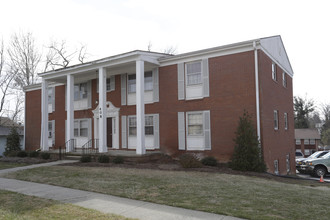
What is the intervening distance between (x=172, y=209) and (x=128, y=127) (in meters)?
12.2

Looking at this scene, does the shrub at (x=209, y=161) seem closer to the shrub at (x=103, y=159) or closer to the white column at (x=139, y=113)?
the white column at (x=139, y=113)

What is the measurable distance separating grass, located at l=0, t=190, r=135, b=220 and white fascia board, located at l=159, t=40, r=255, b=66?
11067 mm

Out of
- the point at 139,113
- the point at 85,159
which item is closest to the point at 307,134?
the point at 139,113

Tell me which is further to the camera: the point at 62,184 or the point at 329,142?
the point at 329,142

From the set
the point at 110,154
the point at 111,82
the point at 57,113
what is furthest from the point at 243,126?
the point at 57,113

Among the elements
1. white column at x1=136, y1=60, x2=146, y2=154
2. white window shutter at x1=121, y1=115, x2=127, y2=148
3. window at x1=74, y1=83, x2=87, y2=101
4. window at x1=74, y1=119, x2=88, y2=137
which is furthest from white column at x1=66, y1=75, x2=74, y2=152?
white column at x1=136, y1=60, x2=146, y2=154

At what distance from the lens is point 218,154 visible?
1448 cm

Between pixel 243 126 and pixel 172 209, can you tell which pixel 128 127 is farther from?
pixel 172 209

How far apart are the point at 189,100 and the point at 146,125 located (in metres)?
3.39

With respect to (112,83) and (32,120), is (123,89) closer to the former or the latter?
(112,83)

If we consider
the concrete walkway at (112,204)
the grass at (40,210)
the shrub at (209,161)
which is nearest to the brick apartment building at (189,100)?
the shrub at (209,161)

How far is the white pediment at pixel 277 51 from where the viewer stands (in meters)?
15.0

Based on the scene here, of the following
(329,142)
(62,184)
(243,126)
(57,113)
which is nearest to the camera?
(62,184)

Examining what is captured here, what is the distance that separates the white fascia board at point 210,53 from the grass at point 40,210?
11.1 metres
